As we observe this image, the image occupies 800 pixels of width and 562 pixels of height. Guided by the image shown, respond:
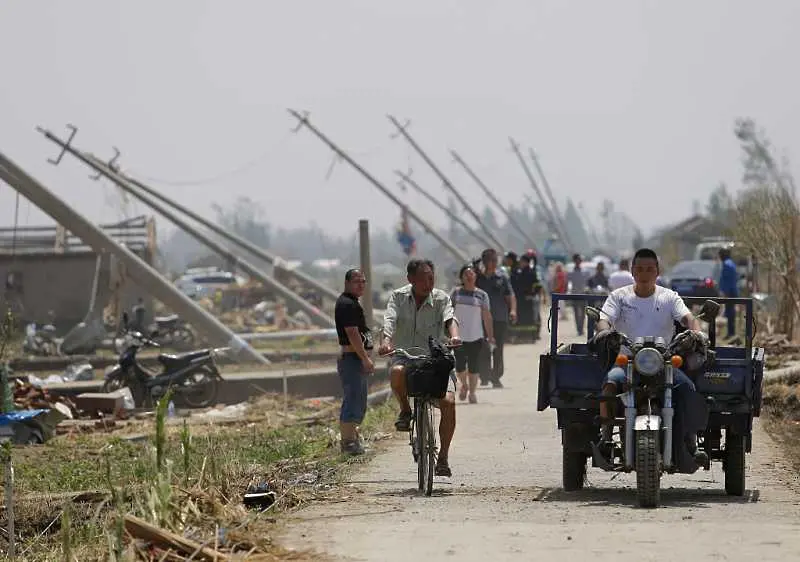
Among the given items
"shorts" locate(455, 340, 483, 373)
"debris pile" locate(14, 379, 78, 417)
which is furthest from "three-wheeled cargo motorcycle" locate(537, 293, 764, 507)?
"debris pile" locate(14, 379, 78, 417)

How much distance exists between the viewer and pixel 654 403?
426 inches

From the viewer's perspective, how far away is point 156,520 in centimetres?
924

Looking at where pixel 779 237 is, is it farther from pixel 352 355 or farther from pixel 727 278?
pixel 352 355

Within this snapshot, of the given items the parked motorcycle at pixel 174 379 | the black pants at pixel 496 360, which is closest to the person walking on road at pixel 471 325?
the black pants at pixel 496 360

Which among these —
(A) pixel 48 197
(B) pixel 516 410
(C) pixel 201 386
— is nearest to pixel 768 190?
(C) pixel 201 386

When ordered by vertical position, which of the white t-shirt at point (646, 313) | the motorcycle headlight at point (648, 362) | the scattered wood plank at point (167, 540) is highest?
the white t-shirt at point (646, 313)

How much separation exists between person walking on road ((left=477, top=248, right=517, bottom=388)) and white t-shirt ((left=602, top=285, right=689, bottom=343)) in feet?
36.9

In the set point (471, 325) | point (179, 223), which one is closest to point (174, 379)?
point (471, 325)

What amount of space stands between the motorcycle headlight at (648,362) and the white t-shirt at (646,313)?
35 cm

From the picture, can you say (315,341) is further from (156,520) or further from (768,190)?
(156,520)

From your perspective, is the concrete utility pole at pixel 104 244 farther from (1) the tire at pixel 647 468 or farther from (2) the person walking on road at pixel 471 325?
(1) the tire at pixel 647 468

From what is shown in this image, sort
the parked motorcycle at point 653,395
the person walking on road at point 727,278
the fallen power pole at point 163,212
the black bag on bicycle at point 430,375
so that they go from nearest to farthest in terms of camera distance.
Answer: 1. the parked motorcycle at point 653,395
2. the black bag on bicycle at point 430,375
3. the person walking on road at point 727,278
4. the fallen power pole at point 163,212

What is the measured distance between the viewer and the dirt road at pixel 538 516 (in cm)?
877

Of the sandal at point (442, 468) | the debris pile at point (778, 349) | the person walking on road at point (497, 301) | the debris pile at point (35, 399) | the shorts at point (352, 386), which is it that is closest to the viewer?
the sandal at point (442, 468)
